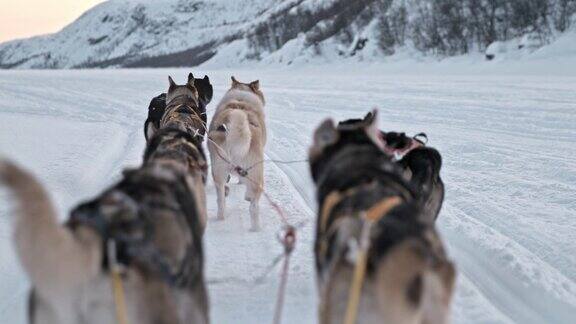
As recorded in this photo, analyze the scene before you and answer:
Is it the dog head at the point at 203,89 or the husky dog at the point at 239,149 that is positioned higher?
the dog head at the point at 203,89

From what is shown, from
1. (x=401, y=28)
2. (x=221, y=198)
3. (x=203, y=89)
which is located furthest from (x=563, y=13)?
(x=221, y=198)

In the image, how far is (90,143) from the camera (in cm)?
1001

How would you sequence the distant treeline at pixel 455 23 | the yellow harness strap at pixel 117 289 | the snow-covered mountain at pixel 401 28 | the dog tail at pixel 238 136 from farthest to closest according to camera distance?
the snow-covered mountain at pixel 401 28 < the distant treeline at pixel 455 23 < the dog tail at pixel 238 136 < the yellow harness strap at pixel 117 289

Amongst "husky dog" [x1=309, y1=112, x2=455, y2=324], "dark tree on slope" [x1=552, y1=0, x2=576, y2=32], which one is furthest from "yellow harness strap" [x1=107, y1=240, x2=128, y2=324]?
"dark tree on slope" [x1=552, y1=0, x2=576, y2=32]

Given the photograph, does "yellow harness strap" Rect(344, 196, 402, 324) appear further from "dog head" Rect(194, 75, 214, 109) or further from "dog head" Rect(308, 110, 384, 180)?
"dog head" Rect(194, 75, 214, 109)

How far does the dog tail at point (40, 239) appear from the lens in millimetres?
1985

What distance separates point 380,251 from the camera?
212 centimetres

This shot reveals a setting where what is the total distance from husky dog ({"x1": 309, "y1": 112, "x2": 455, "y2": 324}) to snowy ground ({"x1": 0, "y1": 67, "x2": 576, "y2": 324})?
146 centimetres

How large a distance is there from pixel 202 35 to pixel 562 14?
464 feet

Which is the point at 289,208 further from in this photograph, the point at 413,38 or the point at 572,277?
the point at 413,38

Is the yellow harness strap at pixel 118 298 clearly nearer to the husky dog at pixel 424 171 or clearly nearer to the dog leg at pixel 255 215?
the husky dog at pixel 424 171

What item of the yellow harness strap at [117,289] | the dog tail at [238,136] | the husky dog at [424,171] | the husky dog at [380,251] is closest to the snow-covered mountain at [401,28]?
the dog tail at [238,136]

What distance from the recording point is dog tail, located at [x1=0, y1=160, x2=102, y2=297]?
199cm

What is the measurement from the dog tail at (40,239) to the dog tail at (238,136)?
333cm
